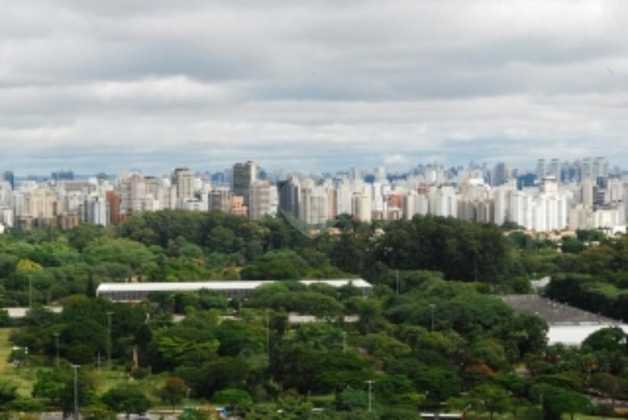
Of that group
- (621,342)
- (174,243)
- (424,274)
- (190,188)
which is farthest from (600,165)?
(621,342)

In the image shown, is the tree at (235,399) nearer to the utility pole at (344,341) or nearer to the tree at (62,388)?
the tree at (62,388)

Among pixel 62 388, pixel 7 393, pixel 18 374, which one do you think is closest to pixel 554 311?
pixel 18 374

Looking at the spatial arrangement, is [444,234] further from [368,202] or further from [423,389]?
[368,202]

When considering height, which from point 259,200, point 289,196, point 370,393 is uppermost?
point 289,196

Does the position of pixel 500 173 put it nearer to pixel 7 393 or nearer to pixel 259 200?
pixel 259 200

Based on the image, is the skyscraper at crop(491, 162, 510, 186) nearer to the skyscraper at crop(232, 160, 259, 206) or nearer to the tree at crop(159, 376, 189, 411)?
the skyscraper at crop(232, 160, 259, 206)

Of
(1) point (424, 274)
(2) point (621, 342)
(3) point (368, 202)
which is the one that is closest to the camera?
(2) point (621, 342)

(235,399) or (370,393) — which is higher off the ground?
(370,393)
